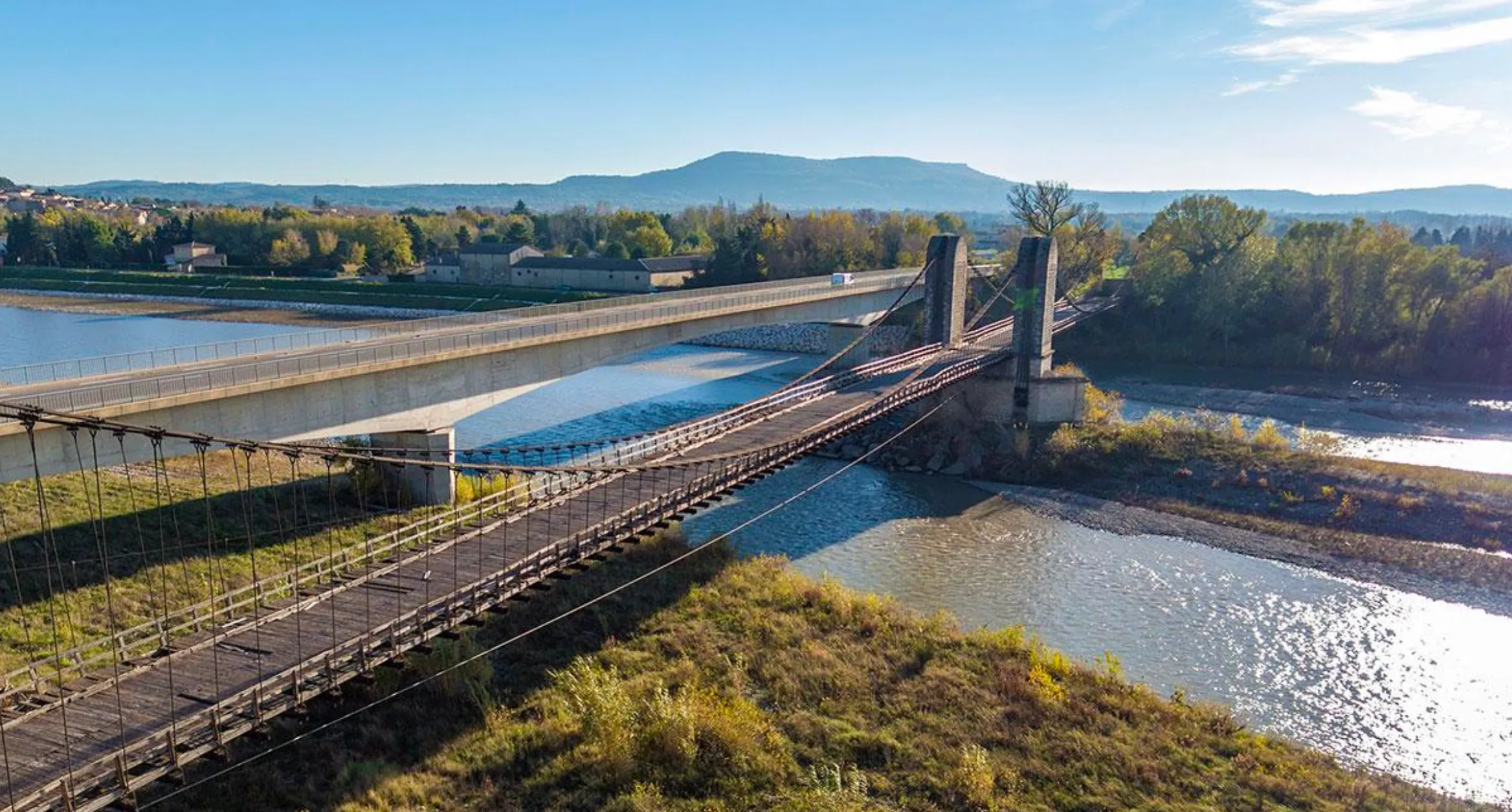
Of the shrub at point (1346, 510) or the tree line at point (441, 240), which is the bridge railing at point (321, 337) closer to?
the shrub at point (1346, 510)

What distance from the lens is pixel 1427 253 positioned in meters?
54.9

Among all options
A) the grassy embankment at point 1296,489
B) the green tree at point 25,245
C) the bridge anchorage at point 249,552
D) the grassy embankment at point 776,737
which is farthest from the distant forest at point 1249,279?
the green tree at point 25,245

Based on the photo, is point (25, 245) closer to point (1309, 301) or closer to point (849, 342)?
point (849, 342)

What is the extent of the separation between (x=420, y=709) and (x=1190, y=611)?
58.1ft

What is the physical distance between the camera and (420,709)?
16422mm

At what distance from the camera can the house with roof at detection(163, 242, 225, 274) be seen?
102125 millimetres

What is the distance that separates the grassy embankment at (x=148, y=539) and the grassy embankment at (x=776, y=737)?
14.1ft

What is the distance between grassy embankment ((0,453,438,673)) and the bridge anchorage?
0.26 ft

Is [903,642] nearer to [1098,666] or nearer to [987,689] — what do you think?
[987,689]

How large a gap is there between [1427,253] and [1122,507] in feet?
121

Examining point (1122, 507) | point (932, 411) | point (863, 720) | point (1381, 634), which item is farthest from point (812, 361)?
point (863, 720)

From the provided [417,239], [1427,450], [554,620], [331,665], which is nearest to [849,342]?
[1427,450]

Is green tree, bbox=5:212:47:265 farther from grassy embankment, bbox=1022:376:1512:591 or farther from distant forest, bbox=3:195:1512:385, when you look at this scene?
grassy embankment, bbox=1022:376:1512:591

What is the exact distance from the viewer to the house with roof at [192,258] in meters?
102
